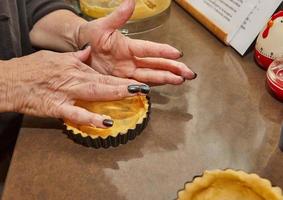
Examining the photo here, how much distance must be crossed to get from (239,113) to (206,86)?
4.4 inches

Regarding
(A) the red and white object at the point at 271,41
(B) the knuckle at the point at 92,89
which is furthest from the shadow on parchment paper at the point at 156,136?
(A) the red and white object at the point at 271,41

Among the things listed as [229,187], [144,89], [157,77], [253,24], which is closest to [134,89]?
[144,89]

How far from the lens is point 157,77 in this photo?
0.92 meters

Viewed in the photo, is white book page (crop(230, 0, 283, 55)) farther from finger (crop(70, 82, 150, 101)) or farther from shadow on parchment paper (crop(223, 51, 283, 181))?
finger (crop(70, 82, 150, 101))

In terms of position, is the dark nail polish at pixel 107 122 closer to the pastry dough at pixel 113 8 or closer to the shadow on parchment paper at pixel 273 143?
the shadow on parchment paper at pixel 273 143

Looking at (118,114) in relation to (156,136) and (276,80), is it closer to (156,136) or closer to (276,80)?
(156,136)

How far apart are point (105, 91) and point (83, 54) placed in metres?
0.13

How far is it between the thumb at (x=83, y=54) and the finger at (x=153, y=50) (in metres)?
0.10

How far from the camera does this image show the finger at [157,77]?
914 mm

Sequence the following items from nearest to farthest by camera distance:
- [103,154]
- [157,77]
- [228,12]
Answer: [103,154] < [157,77] < [228,12]

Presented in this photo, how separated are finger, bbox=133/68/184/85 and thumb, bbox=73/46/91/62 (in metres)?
0.12

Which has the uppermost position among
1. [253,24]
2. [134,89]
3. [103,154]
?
[253,24]

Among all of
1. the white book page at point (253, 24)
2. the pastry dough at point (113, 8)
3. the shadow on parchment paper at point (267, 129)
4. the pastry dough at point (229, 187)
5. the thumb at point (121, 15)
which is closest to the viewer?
the pastry dough at point (229, 187)

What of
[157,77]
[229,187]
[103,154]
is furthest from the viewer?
[157,77]
